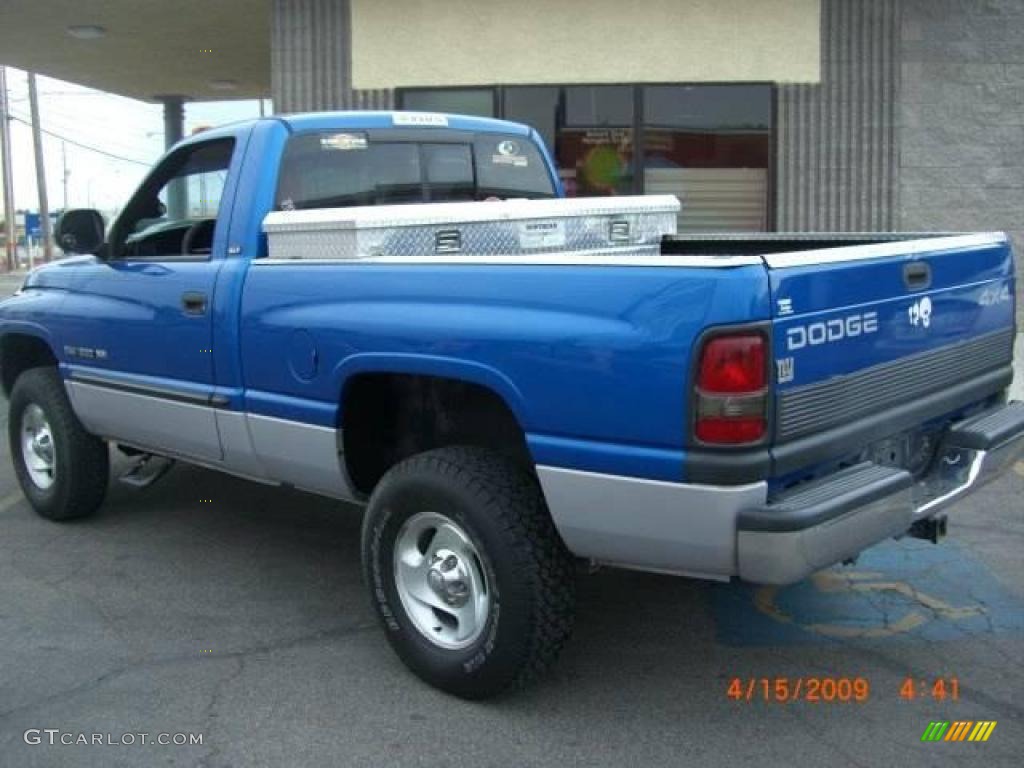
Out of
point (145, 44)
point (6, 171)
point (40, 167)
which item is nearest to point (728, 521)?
point (145, 44)

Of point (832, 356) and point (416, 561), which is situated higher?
point (832, 356)

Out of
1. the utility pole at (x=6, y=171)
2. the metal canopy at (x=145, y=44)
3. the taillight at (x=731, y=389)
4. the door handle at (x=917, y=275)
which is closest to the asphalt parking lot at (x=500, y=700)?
the taillight at (x=731, y=389)

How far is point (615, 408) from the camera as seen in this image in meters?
3.14

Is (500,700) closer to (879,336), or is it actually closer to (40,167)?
(879,336)

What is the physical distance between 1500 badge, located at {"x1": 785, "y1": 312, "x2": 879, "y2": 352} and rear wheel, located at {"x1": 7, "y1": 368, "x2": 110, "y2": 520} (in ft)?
13.1

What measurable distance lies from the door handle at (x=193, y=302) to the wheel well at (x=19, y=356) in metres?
1.72

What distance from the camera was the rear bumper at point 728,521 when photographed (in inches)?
119

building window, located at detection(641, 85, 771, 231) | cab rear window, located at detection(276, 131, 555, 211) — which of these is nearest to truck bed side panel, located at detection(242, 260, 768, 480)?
cab rear window, located at detection(276, 131, 555, 211)

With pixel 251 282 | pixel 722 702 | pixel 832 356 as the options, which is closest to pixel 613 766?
pixel 722 702

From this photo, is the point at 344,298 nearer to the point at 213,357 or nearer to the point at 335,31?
the point at 213,357

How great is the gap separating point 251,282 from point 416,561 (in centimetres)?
131

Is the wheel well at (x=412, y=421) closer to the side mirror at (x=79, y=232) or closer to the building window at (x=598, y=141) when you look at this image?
the side mirror at (x=79, y=232)

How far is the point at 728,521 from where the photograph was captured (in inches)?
119

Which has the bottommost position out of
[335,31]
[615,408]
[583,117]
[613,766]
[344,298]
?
[613,766]
